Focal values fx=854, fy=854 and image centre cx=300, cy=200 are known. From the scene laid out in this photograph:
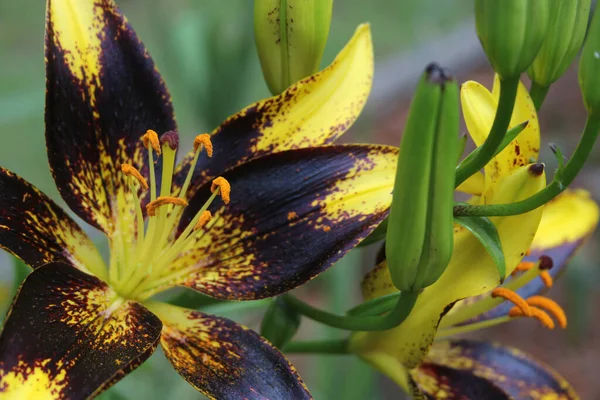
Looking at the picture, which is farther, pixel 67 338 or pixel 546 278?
pixel 546 278

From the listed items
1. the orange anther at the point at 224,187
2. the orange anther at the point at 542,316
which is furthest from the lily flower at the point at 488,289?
the orange anther at the point at 224,187

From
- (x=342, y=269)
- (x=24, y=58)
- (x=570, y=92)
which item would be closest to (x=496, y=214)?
(x=342, y=269)

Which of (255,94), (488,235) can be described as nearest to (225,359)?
(488,235)

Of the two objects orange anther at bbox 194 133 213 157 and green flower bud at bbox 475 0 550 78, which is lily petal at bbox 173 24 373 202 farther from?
green flower bud at bbox 475 0 550 78

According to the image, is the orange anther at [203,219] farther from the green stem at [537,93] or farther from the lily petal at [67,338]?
the green stem at [537,93]

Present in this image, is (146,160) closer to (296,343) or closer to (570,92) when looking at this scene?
(296,343)

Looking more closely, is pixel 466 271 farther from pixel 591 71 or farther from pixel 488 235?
pixel 591 71
